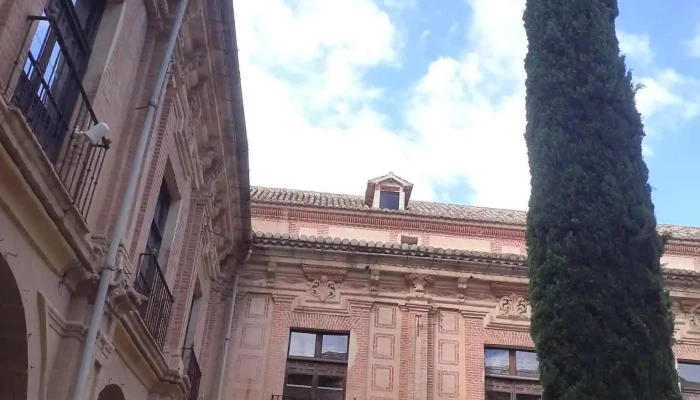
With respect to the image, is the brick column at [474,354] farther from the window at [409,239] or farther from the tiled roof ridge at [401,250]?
the window at [409,239]

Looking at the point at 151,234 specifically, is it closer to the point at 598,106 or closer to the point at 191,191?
the point at 191,191

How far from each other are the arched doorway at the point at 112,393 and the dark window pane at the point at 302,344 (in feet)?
18.3

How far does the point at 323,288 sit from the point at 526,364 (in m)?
3.71

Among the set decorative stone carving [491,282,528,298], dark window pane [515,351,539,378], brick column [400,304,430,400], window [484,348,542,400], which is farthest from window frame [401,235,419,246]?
dark window pane [515,351,539,378]

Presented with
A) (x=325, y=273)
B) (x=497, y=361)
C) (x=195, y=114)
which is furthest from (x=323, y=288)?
(x=195, y=114)

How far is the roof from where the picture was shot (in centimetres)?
1791

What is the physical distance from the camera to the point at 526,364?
12492 millimetres

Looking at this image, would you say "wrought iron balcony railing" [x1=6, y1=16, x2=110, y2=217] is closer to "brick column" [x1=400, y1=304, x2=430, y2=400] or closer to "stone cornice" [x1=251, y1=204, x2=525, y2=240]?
"brick column" [x1=400, y1=304, x2=430, y2=400]

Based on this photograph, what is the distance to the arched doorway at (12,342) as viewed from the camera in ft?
15.0

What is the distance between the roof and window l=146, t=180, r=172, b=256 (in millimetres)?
8759

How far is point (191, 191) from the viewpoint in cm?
936

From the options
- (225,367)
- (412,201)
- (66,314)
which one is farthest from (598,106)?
(412,201)

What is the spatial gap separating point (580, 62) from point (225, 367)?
7186 millimetres

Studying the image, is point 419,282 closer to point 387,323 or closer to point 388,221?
point 387,323
